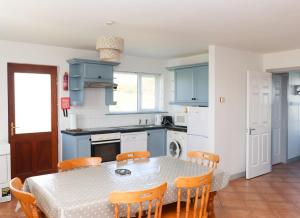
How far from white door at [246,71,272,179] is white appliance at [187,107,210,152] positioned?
0.86 m

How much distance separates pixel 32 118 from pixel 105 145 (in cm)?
132

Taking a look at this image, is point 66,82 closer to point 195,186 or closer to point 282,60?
point 195,186

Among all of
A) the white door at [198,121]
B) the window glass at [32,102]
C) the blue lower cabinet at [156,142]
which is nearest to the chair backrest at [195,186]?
the white door at [198,121]

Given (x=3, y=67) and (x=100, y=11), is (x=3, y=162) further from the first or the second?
(x=100, y=11)

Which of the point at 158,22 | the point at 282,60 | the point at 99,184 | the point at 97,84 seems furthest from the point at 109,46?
the point at 282,60

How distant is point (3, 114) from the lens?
170 inches

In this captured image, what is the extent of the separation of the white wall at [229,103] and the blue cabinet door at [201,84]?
519mm

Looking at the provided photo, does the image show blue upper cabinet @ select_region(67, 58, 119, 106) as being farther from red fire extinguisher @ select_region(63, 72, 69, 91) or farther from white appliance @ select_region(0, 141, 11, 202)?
white appliance @ select_region(0, 141, 11, 202)

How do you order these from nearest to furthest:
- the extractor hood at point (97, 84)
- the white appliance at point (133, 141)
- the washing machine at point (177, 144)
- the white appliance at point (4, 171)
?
the white appliance at point (4, 171)
the extractor hood at point (97, 84)
the white appliance at point (133, 141)
the washing machine at point (177, 144)

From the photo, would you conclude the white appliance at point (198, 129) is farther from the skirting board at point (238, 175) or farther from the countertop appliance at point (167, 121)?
the countertop appliance at point (167, 121)

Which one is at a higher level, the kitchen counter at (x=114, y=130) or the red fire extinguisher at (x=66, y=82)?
the red fire extinguisher at (x=66, y=82)

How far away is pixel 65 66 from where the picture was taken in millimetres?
4941

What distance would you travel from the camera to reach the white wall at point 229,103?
455 cm

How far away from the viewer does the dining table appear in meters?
1.86
